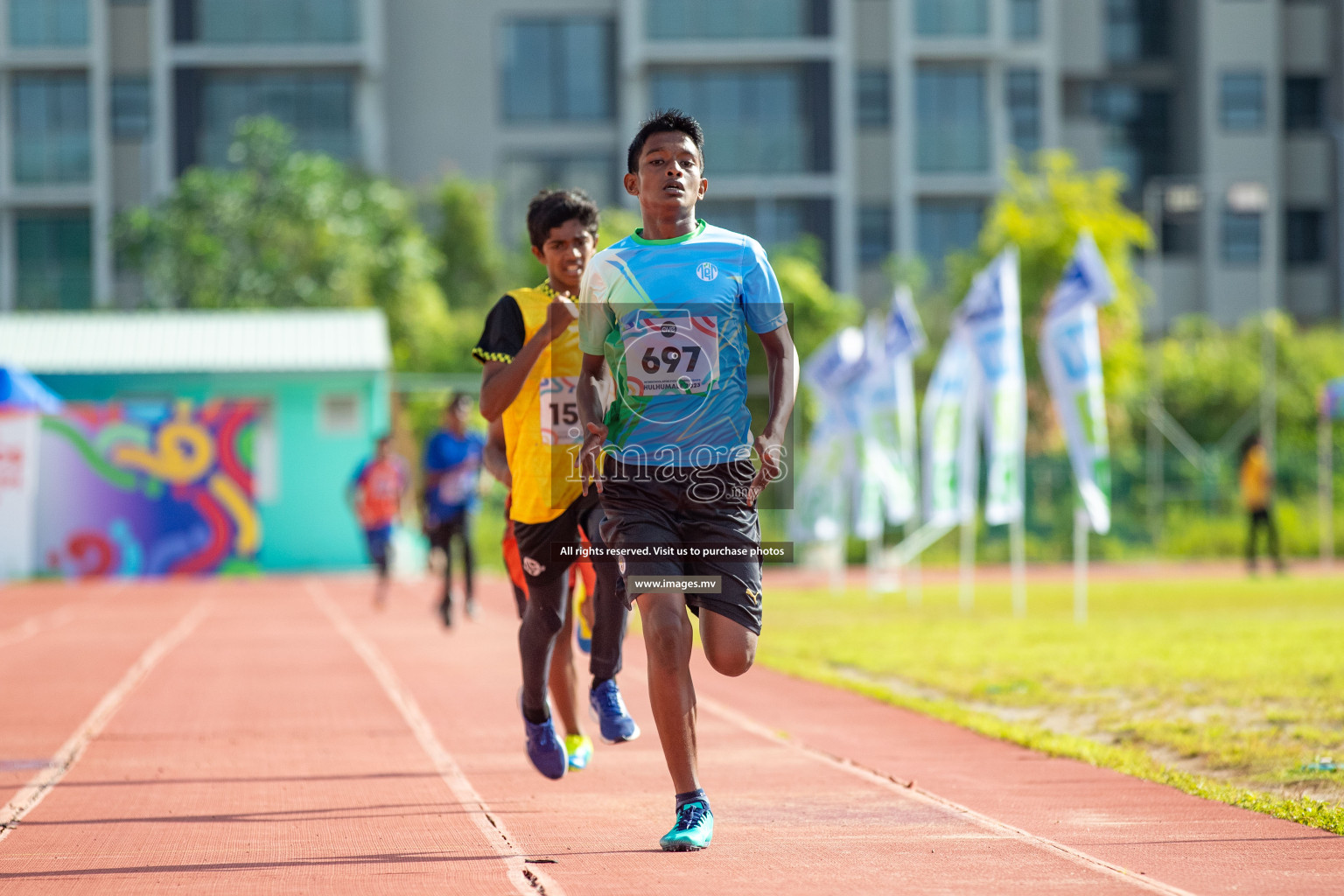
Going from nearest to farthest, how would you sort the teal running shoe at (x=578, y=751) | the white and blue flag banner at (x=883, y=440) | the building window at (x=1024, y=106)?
the teal running shoe at (x=578, y=751)
the white and blue flag banner at (x=883, y=440)
the building window at (x=1024, y=106)

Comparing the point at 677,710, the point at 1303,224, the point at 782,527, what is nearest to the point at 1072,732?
the point at 677,710

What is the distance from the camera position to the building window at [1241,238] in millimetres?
47562

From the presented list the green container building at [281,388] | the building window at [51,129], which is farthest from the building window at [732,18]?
the green container building at [281,388]

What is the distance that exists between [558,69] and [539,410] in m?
41.8

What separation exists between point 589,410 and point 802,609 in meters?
13.9

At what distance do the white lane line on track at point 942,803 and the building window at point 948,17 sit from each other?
3916 cm

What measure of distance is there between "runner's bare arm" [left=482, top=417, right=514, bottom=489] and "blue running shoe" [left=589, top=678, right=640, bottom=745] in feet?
3.07

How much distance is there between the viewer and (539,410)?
650 centimetres

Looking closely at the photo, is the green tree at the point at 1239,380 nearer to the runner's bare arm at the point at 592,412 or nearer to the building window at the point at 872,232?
the building window at the point at 872,232

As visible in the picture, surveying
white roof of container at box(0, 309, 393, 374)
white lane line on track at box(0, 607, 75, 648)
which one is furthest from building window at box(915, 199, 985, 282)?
white lane line on track at box(0, 607, 75, 648)

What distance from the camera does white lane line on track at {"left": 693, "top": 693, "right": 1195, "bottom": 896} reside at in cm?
507

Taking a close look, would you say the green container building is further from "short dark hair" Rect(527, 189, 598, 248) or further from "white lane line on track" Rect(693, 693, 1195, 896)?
"short dark hair" Rect(527, 189, 598, 248)

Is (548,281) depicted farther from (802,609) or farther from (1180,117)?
(1180,117)

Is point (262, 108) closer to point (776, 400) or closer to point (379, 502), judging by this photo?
point (379, 502)
